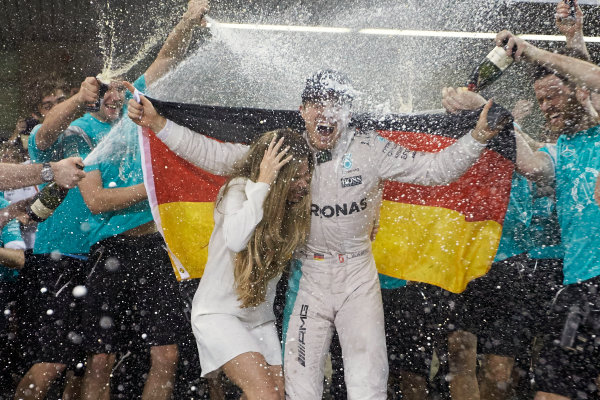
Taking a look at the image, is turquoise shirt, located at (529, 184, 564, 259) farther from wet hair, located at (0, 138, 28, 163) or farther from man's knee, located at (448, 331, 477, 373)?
wet hair, located at (0, 138, 28, 163)

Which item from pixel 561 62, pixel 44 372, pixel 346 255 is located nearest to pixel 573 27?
pixel 561 62

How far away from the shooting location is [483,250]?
3.43 metres

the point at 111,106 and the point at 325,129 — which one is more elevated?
the point at 325,129

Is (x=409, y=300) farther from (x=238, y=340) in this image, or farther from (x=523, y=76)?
(x=523, y=76)

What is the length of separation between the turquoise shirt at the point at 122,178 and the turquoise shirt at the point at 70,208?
82 millimetres

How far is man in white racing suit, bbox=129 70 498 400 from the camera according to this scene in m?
2.90

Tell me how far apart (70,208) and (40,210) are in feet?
0.99

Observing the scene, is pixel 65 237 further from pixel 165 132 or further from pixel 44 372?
pixel 165 132

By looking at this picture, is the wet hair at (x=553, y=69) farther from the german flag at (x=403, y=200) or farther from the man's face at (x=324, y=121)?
the man's face at (x=324, y=121)

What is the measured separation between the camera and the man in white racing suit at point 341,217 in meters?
2.90

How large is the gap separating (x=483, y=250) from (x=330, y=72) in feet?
5.01

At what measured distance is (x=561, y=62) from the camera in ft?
9.77

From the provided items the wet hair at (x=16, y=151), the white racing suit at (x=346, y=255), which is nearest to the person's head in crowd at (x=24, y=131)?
Result: the wet hair at (x=16, y=151)

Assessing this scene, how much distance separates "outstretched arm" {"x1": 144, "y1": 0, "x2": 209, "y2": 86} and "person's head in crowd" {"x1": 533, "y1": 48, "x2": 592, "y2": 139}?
225 cm
